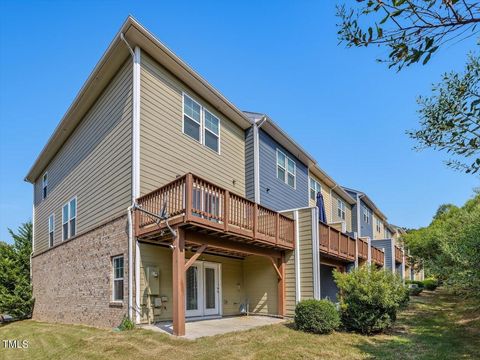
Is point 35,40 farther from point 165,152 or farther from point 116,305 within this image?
point 116,305

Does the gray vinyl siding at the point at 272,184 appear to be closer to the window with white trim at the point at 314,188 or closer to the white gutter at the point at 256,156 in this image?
the white gutter at the point at 256,156

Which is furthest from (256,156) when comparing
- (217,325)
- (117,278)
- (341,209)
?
(341,209)

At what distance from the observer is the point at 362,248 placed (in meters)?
21.0

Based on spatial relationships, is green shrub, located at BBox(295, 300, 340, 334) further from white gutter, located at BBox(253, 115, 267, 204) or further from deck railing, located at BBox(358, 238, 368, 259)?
deck railing, located at BBox(358, 238, 368, 259)

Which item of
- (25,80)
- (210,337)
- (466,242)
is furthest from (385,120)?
(25,80)

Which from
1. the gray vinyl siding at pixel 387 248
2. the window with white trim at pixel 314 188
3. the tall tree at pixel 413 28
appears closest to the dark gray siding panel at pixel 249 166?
the window with white trim at pixel 314 188

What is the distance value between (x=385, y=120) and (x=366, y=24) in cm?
362

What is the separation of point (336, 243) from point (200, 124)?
760 cm

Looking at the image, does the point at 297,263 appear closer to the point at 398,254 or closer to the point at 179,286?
the point at 179,286

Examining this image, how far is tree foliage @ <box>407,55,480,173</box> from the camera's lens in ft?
13.3

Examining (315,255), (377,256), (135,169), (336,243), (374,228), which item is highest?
(135,169)

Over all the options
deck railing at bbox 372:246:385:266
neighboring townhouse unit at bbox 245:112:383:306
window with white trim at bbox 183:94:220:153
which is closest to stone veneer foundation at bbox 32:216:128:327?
window with white trim at bbox 183:94:220:153

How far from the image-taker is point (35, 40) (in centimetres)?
1327

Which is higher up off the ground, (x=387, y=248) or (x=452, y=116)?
(x=452, y=116)
